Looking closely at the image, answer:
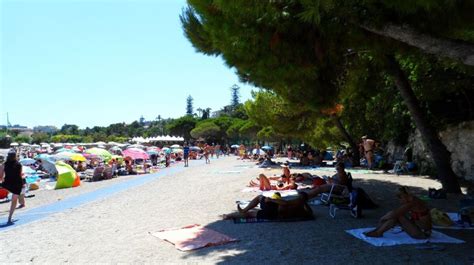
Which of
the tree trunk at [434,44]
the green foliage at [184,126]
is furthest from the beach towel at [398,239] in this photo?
the green foliage at [184,126]

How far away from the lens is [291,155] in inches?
1411

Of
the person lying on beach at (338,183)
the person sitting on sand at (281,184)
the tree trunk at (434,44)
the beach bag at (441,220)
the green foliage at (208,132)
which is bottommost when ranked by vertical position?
the beach bag at (441,220)

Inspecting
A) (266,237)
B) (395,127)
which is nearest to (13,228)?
(266,237)

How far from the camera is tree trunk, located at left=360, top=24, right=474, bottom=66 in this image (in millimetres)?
4938

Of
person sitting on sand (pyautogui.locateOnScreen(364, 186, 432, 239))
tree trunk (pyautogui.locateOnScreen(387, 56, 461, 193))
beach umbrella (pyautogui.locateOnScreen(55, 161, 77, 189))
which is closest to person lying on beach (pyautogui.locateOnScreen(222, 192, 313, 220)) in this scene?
person sitting on sand (pyautogui.locateOnScreen(364, 186, 432, 239))

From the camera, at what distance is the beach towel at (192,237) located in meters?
6.03

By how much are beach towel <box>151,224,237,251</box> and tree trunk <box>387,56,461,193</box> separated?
22.0 feet

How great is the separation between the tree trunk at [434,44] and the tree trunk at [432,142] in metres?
5.32

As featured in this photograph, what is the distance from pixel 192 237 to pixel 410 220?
3340mm

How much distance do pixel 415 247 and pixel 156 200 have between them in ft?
24.4

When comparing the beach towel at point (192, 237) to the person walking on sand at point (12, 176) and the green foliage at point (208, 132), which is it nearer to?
the person walking on sand at point (12, 176)

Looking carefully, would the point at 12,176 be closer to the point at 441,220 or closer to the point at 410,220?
the point at 410,220

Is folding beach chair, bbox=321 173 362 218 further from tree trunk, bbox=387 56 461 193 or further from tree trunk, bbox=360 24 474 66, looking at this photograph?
tree trunk, bbox=360 24 474 66

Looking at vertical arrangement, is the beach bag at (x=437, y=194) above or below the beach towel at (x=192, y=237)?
above
